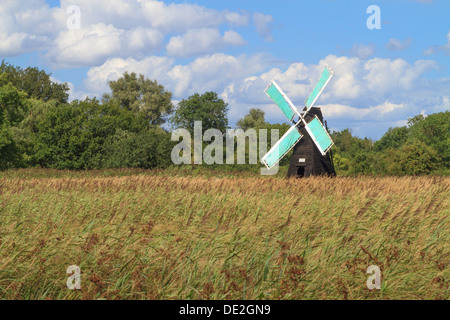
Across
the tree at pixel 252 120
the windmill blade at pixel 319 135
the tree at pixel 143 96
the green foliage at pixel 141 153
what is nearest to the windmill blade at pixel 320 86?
the windmill blade at pixel 319 135

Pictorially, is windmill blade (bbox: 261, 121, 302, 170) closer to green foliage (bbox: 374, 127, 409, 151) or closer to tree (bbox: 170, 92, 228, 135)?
tree (bbox: 170, 92, 228, 135)

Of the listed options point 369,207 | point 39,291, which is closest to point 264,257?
point 39,291

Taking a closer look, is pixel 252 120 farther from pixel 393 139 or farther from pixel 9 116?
pixel 9 116

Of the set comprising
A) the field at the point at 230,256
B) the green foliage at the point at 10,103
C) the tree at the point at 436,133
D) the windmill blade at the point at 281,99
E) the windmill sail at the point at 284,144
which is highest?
the tree at the point at 436,133

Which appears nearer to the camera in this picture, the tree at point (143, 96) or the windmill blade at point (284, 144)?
the windmill blade at point (284, 144)

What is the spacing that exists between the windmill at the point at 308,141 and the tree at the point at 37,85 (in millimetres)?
41847

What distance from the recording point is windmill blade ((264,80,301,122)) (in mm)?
24891

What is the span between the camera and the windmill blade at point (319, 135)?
23172 mm

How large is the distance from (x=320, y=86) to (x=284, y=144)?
11.5 feet

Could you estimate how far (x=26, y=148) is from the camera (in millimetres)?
40875

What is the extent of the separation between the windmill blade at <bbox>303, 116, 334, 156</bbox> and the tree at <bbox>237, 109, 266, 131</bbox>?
148ft

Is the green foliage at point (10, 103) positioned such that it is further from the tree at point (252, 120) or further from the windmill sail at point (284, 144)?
the tree at point (252, 120)
